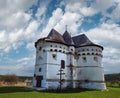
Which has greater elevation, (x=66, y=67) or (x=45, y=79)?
(x=66, y=67)

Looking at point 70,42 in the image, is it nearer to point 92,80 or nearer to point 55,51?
point 55,51

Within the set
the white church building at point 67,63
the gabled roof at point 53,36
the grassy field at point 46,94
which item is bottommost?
the grassy field at point 46,94

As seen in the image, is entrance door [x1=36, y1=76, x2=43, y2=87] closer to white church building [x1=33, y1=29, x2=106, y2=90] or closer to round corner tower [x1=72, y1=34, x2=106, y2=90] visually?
white church building [x1=33, y1=29, x2=106, y2=90]

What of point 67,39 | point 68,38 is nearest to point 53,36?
point 67,39

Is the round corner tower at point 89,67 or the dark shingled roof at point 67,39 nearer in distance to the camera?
the dark shingled roof at point 67,39

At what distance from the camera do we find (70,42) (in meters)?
35.7

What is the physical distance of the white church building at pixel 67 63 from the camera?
30.8 metres

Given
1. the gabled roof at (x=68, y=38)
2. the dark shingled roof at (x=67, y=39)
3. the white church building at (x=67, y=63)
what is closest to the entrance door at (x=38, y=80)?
the white church building at (x=67, y=63)

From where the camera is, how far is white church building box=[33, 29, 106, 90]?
101ft

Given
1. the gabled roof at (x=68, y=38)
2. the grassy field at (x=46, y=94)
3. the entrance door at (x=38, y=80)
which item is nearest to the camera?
the grassy field at (x=46, y=94)

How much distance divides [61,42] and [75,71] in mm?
6962

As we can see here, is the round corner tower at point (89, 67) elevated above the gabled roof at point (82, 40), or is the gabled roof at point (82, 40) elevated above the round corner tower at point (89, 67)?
the gabled roof at point (82, 40)

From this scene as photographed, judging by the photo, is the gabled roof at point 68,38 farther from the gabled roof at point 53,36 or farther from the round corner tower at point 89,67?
the gabled roof at point 53,36

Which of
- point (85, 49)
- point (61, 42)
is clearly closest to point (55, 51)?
point (61, 42)
